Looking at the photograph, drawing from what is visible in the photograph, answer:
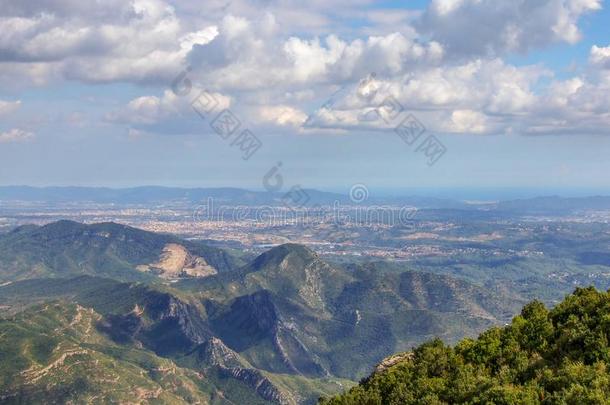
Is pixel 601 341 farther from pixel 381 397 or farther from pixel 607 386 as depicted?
pixel 381 397

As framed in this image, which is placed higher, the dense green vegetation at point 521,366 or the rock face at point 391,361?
the dense green vegetation at point 521,366

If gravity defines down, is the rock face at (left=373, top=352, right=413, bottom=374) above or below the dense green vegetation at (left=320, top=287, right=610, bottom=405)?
below

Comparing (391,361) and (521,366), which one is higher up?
(521,366)

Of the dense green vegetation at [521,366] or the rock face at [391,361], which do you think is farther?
the rock face at [391,361]

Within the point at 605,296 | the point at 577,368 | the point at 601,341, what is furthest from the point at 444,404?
the point at 605,296

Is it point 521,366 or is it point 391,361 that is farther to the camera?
point 391,361

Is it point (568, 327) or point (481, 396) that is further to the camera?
point (568, 327)

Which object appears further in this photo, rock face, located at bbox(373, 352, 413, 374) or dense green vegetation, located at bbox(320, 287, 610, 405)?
rock face, located at bbox(373, 352, 413, 374)

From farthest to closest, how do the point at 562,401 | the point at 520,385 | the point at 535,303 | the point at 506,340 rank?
the point at 535,303 → the point at 506,340 → the point at 520,385 → the point at 562,401
